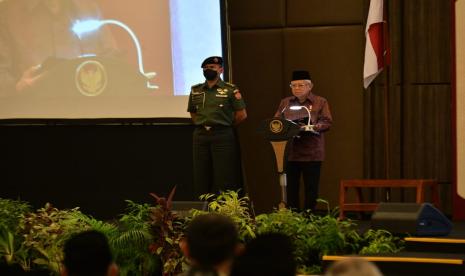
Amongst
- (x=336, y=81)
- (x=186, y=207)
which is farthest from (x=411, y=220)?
(x=336, y=81)

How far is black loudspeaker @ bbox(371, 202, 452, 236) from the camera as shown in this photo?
4.35 metres

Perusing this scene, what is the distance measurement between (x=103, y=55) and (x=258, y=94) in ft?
4.26

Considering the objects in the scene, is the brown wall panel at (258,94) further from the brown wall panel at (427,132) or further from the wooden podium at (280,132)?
the wooden podium at (280,132)

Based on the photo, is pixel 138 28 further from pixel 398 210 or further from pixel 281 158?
pixel 398 210

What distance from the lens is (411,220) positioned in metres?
4.34

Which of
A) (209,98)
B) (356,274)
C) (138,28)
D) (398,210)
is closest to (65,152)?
(138,28)

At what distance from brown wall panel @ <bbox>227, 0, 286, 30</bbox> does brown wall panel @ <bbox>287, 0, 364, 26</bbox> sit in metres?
0.08

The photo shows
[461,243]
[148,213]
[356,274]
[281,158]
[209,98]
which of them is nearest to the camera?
[356,274]

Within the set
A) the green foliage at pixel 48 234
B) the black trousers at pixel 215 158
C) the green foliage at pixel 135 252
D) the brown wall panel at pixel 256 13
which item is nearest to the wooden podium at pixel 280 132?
the black trousers at pixel 215 158

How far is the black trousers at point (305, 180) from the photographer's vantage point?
18.7 ft

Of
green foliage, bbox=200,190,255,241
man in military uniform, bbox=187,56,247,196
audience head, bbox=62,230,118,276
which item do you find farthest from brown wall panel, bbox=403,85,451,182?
audience head, bbox=62,230,118,276

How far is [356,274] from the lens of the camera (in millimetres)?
2100

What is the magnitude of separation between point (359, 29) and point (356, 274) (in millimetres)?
4897

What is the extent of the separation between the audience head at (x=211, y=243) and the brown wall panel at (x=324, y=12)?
14.9 feet
